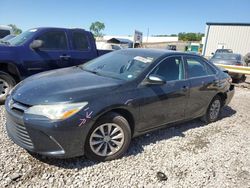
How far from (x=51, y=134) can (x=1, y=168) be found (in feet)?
2.73

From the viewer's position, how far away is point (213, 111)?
16.5ft

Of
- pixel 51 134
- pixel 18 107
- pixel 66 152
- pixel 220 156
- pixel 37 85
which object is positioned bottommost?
pixel 220 156

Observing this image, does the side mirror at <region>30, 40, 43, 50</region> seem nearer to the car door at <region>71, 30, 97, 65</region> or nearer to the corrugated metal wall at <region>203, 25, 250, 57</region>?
the car door at <region>71, 30, 97, 65</region>

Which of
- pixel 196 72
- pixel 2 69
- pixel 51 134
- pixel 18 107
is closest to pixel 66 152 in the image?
pixel 51 134

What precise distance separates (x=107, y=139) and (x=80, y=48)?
11.9ft

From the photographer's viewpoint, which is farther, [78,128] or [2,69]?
[2,69]

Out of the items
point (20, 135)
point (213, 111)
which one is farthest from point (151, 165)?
point (213, 111)

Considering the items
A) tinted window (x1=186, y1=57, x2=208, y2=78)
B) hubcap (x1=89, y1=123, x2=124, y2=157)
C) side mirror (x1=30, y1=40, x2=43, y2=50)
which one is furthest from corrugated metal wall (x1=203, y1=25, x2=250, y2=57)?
hubcap (x1=89, y1=123, x2=124, y2=157)

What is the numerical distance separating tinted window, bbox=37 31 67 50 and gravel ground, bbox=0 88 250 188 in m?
2.06

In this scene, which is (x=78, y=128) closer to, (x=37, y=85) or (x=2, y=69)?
(x=37, y=85)

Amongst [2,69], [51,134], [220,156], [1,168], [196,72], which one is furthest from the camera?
[2,69]

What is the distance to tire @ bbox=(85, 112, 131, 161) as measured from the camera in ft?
9.82

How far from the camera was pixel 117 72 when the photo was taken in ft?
12.1

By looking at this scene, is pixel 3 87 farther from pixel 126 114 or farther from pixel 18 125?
pixel 126 114
